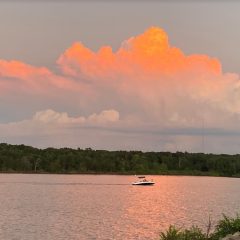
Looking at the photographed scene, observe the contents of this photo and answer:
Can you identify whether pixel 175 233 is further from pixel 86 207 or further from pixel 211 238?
pixel 86 207

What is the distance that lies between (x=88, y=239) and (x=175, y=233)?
19.1 metres

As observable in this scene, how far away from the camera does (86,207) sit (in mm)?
91062

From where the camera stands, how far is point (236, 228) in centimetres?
3650

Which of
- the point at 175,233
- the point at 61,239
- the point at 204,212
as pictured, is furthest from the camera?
the point at 204,212

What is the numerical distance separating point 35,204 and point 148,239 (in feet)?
153

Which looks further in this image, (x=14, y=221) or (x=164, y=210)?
(x=164, y=210)

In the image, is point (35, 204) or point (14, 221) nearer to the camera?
point (14, 221)

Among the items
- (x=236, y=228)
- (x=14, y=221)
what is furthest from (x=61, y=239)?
(x=236, y=228)

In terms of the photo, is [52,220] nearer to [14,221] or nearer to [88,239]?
A: [14,221]

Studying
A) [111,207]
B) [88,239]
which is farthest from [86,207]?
[88,239]

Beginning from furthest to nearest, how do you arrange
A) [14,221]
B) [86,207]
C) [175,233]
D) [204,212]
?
[86,207]
[204,212]
[14,221]
[175,233]

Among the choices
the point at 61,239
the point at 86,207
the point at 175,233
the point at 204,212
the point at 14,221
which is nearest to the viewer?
the point at 175,233

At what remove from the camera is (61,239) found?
51906 millimetres

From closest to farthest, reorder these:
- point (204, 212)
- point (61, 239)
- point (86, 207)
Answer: point (61, 239), point (204, 212), point (86, 207)
